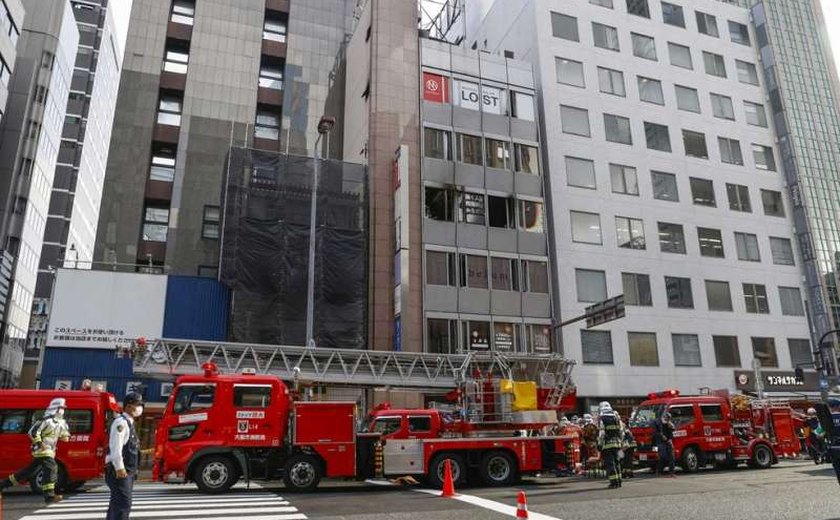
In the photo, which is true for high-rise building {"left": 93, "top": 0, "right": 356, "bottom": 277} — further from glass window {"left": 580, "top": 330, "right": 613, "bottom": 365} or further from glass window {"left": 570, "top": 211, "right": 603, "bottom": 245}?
glass window {"left": 580, "top": 330, "right": 613, "bottom": 365}

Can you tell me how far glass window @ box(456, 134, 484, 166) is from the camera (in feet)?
108

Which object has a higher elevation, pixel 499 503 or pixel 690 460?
pixel 690 460

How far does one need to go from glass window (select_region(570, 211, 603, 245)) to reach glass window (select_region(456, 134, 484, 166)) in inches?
253

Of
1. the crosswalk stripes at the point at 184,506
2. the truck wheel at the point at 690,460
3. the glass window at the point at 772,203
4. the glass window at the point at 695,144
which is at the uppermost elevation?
the glass window at the point at 695,144

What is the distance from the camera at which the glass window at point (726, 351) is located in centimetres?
3525

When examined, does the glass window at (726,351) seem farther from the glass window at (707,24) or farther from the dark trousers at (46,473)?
the dark trousers at (46,473)

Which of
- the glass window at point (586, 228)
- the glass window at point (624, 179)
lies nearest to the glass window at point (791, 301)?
the glass window at point (624, 179)

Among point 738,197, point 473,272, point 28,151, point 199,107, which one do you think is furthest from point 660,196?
point 28,151

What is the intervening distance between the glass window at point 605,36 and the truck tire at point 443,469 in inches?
1248

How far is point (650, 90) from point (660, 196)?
7.60 meters

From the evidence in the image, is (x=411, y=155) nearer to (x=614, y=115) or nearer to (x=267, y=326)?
(x=267, y=326)

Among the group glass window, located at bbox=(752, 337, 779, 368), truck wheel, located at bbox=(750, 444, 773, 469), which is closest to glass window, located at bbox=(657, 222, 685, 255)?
glass window, located at bbox=(752, 337, 779, 368)

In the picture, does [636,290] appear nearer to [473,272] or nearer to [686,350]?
[686,350]

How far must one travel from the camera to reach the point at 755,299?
37.3 meters
